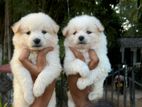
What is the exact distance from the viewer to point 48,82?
325cm

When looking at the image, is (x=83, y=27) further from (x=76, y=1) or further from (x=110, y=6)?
(x=110, y=6)

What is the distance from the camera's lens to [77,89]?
3.42 m

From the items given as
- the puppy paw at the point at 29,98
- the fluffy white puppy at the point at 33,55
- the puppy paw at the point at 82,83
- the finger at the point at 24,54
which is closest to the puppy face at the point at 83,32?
the fluffy white puppy at the point at 33,55

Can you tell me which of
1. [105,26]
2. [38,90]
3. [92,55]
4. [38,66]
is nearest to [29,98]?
[38,90]

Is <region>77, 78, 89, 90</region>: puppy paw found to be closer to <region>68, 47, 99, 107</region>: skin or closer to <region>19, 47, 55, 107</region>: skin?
<region>68, 47, 99, 107</region>: skin

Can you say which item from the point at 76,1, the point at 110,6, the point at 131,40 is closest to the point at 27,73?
the point at 76,1

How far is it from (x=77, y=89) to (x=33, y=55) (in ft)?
1.40

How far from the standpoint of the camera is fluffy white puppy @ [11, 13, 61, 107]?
10.6 ft

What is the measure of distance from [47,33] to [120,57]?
1084cm

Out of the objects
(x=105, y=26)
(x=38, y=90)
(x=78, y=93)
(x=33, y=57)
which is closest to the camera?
(x=38, y=90)

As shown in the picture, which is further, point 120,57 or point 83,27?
point 120,57

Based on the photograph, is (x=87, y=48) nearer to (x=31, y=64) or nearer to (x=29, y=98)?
(x=31, y=64)

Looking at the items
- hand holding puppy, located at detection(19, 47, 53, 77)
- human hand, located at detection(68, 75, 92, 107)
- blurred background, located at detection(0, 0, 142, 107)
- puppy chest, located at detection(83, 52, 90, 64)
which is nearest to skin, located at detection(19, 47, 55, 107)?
hand holding puppy, located at detection(19, 47, 53, 77)

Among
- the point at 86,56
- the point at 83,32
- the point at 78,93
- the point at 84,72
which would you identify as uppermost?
the point at 83,32
